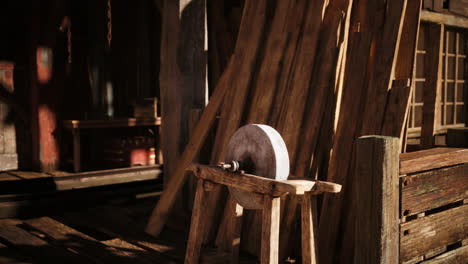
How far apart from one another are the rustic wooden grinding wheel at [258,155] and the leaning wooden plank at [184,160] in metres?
1.38

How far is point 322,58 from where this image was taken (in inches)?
166

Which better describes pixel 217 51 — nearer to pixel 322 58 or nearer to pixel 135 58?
pixel 135 58

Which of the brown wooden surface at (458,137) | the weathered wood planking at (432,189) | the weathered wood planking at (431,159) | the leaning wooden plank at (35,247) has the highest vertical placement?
the brown wooden surface at (458,137)

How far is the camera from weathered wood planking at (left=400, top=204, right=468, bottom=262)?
11.0 ft

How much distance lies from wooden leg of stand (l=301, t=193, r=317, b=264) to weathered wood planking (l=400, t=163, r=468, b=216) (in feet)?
1.97

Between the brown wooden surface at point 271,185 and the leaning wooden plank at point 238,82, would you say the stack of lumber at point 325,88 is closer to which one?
the leaning wooden plank at point 238,82

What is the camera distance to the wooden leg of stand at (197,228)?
3783 millimetres

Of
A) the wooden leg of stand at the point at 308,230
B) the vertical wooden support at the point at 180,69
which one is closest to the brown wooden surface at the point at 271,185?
the wooden leg of stand at the point at 308,230

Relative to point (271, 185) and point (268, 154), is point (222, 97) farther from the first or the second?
point (271, 185)

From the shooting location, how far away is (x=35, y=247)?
448 centimetres

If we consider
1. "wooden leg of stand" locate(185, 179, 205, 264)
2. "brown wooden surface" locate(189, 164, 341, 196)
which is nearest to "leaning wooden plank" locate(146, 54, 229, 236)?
"wooden leg of stand" locate(185, 179, 205, 264)

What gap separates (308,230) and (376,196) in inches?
20.7


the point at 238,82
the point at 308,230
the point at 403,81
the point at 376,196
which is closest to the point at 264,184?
the point at 308,230

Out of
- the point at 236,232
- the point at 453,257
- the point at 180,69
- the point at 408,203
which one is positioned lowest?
the point at 453,257
